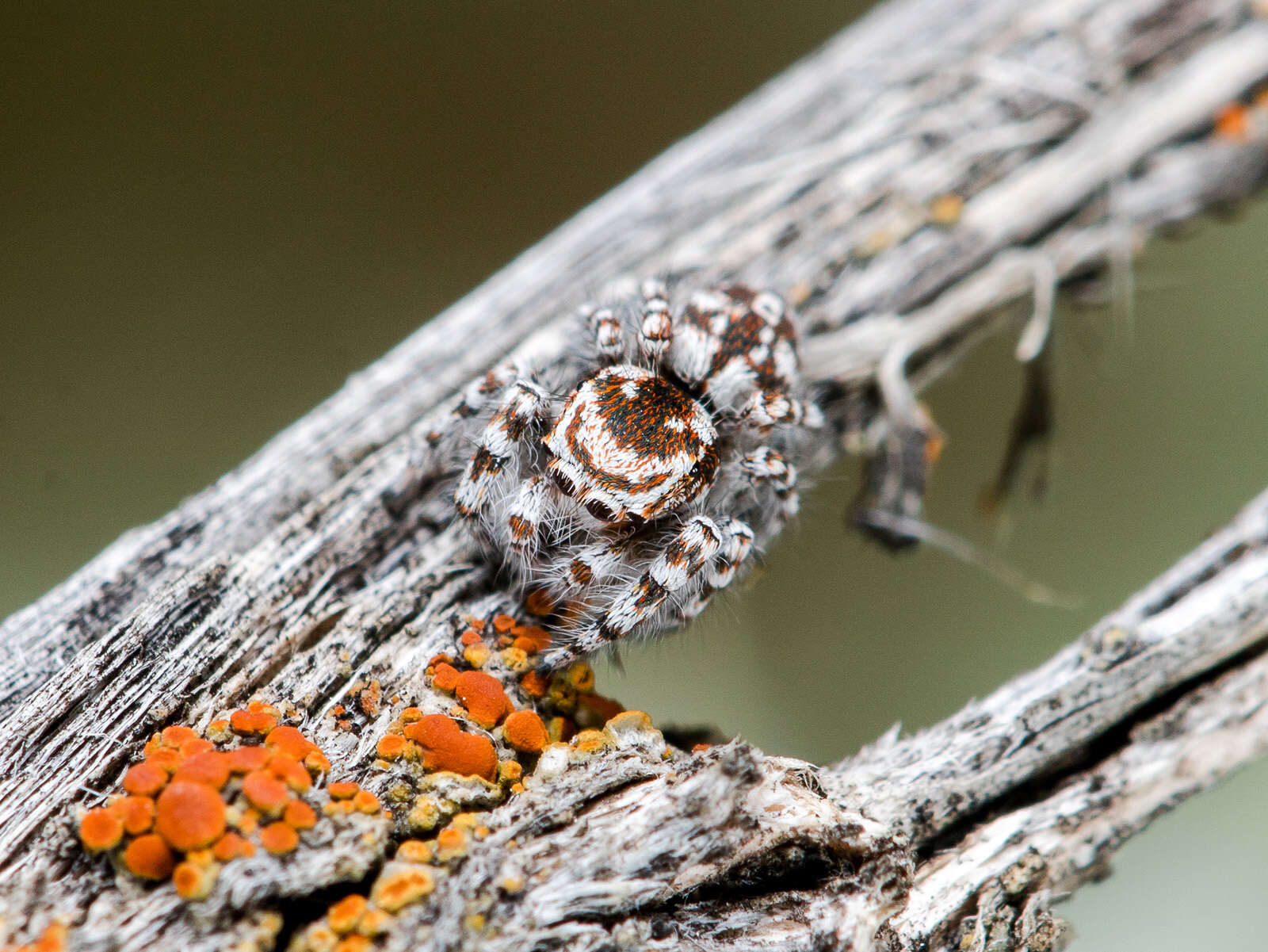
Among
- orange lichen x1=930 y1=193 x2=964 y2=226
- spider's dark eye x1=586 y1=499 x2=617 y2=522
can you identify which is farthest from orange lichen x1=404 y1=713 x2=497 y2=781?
orange lichen x1=930 y1=193 x2=964 y2=226

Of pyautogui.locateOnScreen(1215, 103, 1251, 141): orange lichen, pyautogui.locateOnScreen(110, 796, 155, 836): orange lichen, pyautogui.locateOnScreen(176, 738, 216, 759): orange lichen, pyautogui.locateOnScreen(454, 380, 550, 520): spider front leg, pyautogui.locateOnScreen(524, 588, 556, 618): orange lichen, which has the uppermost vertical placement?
pyautogui.locateOnScreen(1215, 103, 1251, 141): orange lichen

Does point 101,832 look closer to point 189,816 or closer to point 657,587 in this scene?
point 189,816

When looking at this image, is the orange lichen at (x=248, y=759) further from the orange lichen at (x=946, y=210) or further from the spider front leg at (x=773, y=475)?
the orange lichen at (x=946, y=210)

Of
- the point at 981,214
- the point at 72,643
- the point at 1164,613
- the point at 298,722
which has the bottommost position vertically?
the point at 298,722

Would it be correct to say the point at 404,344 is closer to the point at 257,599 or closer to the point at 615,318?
the point at 615,318

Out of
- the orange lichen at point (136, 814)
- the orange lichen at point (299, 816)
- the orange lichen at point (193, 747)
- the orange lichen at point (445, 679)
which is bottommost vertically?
the orange lichen at point (136, 814)

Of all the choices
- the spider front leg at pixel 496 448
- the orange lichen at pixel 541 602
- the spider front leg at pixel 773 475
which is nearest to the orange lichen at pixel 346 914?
the orange lichen at pixel 541 602

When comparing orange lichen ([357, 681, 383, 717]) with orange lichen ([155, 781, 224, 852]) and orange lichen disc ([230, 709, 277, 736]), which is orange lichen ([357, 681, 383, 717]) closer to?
orange lichen disc ([230, 709, 277, 736])

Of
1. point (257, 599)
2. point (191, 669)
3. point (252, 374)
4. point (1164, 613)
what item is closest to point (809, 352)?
point (1164, 613)
